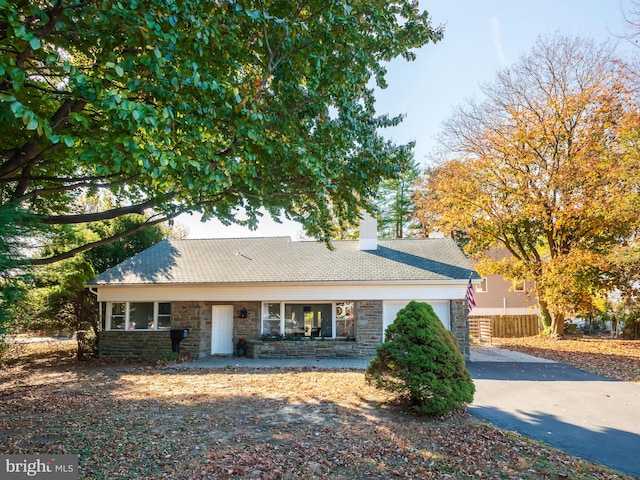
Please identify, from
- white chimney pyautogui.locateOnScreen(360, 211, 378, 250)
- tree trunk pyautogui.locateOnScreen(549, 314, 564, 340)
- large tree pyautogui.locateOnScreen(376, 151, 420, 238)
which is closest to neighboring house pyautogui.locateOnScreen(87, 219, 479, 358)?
white chimney pyautogui.locateOnScreen(360, 211, 378, 250)

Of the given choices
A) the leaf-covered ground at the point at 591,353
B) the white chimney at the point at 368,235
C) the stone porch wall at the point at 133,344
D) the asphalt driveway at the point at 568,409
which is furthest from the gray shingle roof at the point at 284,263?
the leaf-covered ground at the point at 591,353

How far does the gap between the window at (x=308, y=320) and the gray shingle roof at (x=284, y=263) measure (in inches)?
50.4

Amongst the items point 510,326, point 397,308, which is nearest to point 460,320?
point 397,308

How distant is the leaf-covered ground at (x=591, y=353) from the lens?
12.2 meters

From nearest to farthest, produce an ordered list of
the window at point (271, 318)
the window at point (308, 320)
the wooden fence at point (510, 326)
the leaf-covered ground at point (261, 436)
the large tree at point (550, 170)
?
the leaf-covered ground at point (261, 436) < the window at point (308, 320) < the window at point (271, 318) < the large tree at point (550, 170) < the wooden fence at point (510, 326)

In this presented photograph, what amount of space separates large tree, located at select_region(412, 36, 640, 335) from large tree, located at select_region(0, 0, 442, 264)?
527 inches

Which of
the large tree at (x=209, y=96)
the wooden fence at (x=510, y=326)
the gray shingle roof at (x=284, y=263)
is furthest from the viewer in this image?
the wooden fence at (x=510, y=326)

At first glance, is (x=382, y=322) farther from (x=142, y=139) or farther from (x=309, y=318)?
(x=142, y=139)

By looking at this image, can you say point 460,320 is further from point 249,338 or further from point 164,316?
point 164,316

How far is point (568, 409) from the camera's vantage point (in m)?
7.98

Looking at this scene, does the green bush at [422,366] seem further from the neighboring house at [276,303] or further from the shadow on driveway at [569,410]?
the neighboring house at [276,303]

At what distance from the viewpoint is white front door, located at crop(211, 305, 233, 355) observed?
53.9 ft

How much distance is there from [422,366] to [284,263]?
10.8 metres

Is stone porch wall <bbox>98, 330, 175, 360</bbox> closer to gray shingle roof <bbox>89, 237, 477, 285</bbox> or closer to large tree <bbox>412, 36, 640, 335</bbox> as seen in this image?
gray shingle roof <bbox>89, 237, 477, 285</bbox>
